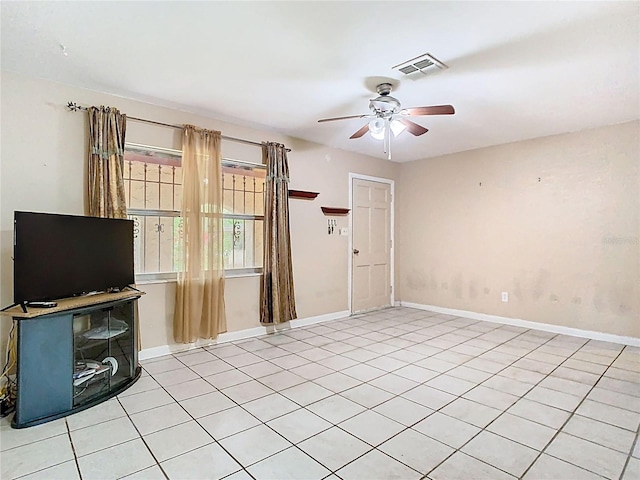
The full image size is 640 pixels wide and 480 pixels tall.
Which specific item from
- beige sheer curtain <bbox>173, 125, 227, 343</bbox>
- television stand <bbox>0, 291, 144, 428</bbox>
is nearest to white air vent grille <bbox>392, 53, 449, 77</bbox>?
beige sheer curtain <bbox>173, 125, 227, 343</bbox>

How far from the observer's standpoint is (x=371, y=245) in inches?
229

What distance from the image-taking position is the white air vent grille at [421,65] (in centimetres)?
259

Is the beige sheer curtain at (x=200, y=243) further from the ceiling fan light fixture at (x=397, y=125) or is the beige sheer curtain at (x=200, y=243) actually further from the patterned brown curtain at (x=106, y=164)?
the ceiling fan light fixture at (x=397, y=125)

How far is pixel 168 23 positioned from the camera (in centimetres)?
219

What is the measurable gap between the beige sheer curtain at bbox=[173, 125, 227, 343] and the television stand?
705 millimetres

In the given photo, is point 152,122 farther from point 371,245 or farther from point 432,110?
point 371,245

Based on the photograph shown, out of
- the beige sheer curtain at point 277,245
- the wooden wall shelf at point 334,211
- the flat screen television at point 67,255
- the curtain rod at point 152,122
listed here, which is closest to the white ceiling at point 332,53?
the curtain rod at point 152,122

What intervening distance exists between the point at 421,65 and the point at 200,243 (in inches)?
105

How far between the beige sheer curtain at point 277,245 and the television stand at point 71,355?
1646 millimetres

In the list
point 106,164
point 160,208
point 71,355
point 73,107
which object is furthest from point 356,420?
point 73,107

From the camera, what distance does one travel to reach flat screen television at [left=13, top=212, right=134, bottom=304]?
7.47 ft

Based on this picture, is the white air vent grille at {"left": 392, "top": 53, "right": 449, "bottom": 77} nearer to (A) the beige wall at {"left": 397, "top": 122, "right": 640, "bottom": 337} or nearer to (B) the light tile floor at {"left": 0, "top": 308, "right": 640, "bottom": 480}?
(B) the light tile floor at {"left": 0, "top": 308, "right": 640, "bottom": 480}

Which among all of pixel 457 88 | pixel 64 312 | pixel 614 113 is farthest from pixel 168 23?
pixel 614 113

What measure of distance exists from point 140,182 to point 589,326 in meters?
5.41
